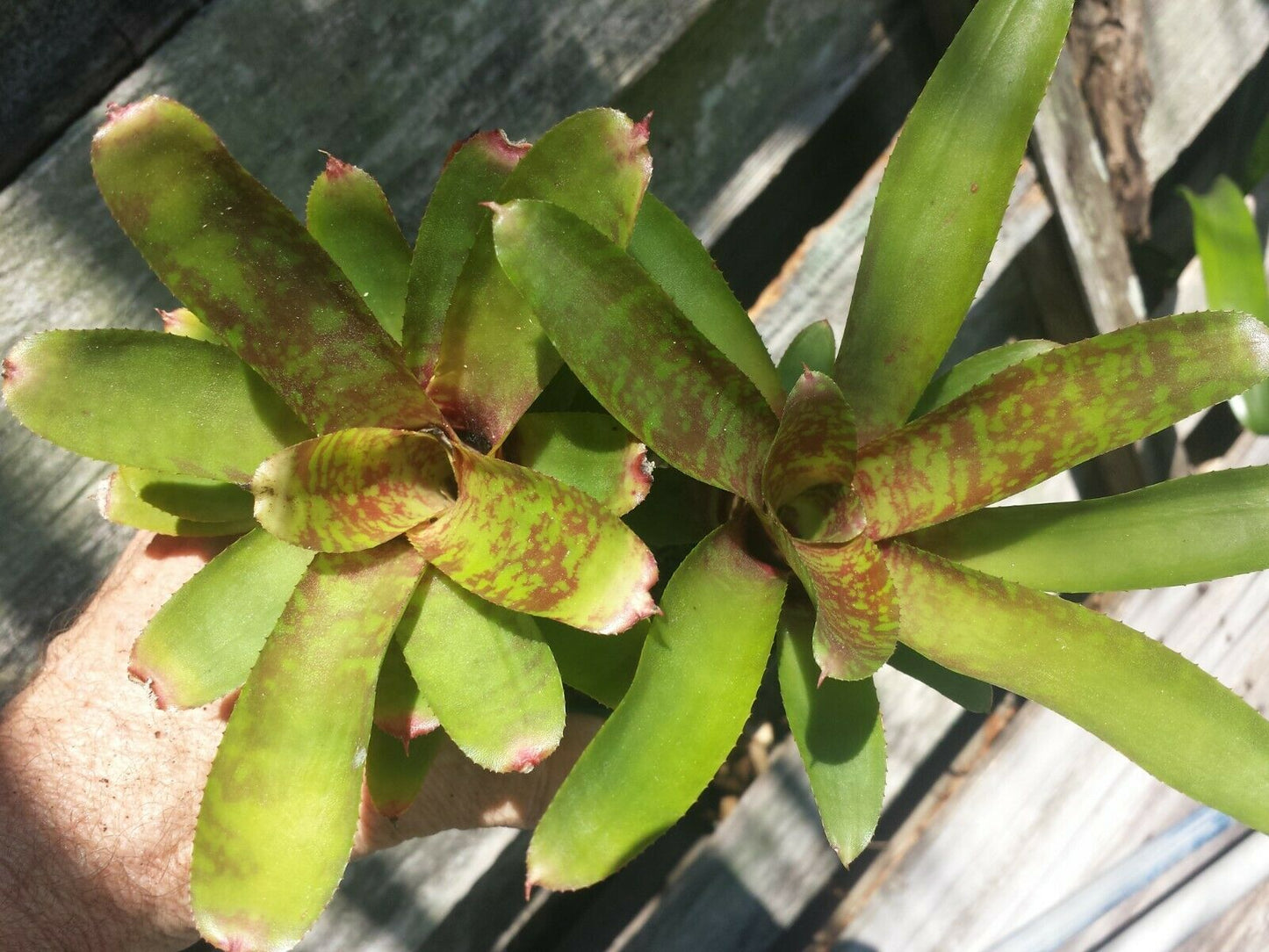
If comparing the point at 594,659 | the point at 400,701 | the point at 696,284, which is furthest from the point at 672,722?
the point at 696,284

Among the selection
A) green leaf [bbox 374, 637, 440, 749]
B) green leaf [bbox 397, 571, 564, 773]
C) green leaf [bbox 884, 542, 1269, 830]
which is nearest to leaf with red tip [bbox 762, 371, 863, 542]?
green leaf [bbox 884, 542, 1269, 830]

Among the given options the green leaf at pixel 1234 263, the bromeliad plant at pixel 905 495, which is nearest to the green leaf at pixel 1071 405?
the bromeliad plant at pixel 905 495

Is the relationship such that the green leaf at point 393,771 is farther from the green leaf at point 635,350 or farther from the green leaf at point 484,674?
the green leaf at point 635,350

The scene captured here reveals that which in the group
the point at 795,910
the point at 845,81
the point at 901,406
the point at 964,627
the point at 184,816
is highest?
the point at 845,81

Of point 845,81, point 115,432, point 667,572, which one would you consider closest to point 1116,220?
point 845,81

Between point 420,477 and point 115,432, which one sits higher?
point 115,432

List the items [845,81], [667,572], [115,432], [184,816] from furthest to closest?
[845,81], [184,816], [667,572], [115,432]

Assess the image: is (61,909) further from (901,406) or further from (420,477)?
(901,406)

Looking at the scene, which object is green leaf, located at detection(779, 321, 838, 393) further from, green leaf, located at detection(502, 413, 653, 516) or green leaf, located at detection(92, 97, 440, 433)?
green leaf, located at detection(92, 97, 440, 433)
